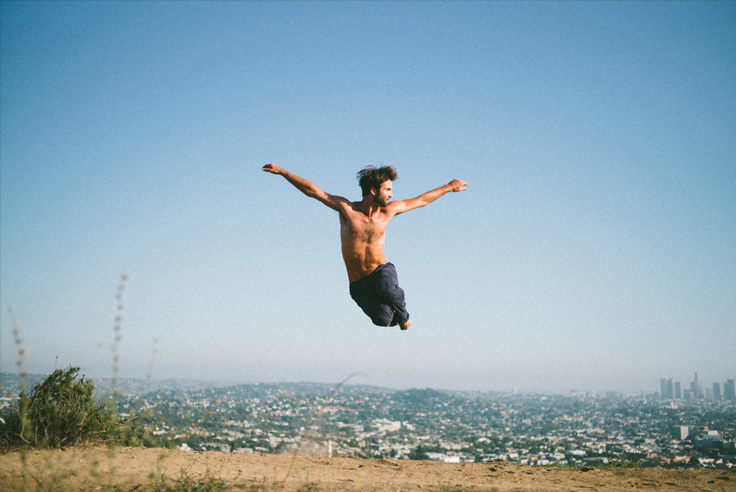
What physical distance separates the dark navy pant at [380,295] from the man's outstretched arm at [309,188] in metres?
1.13

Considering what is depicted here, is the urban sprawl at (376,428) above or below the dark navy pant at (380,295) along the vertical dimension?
below

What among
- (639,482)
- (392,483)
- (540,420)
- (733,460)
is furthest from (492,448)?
(540,420)

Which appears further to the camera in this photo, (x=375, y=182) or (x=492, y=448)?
(x=492, y=448)

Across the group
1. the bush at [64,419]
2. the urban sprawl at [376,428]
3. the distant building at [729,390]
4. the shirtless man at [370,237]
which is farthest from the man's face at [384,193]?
the distant building at [729,390]

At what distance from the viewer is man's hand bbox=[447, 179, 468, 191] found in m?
7.40

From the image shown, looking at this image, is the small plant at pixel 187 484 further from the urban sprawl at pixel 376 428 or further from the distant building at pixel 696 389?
the distant building at pixel 696 389

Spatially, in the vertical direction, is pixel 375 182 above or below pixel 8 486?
above

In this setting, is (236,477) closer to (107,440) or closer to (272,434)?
(272,434)

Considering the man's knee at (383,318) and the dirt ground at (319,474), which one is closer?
the dirt ground at (319,474)

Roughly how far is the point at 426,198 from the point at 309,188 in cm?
189

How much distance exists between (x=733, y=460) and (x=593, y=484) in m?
10.8

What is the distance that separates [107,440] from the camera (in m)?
8.29

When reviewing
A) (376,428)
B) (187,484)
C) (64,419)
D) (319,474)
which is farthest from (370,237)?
(64,419)

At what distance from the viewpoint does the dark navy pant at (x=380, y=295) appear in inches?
263
